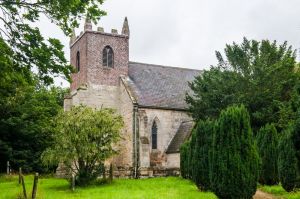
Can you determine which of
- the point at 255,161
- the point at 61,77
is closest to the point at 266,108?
the point at 255,161

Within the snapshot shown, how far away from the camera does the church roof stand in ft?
131

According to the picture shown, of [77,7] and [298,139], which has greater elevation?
[77,7]

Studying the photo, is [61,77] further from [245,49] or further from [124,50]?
[124,50]

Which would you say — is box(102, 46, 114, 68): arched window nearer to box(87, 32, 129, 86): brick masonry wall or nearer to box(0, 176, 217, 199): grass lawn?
box(87, 32, 129, 86): brick masonry wall

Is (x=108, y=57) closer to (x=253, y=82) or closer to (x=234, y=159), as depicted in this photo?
(x=253, y=82)

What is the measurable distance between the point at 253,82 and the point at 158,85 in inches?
489

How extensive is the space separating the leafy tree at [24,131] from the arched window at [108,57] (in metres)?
6.19

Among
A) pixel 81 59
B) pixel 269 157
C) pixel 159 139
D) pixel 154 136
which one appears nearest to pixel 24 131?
pixel 81 59

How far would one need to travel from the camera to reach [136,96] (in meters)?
39.1

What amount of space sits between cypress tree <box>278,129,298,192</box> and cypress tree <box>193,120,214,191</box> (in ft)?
11.7

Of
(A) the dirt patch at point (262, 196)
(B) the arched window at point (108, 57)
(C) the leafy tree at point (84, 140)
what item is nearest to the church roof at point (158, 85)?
(B) the arched window at point (108, 57)

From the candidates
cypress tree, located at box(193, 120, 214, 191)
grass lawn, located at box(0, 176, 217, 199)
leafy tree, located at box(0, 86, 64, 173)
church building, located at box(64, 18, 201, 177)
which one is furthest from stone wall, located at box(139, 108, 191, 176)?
cypress tree, located at box(193, 120, 214, 191)

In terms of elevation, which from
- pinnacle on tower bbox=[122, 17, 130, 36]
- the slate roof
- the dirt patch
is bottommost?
the dirt patch

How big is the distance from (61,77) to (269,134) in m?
13.9
